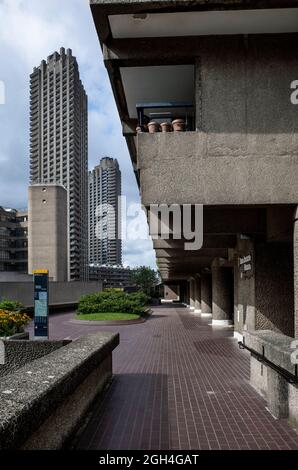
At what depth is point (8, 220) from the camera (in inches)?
4146

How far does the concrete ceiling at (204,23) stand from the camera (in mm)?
7359

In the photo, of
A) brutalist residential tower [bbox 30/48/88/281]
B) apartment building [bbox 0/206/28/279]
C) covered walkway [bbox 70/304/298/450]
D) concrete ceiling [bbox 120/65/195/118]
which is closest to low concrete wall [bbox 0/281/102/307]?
covered walkway [bbox 70/304/298/450]

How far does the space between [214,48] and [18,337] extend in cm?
843

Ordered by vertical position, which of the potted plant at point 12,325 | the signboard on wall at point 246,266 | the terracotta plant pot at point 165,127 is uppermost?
the terracotta plant pot at point 165,127

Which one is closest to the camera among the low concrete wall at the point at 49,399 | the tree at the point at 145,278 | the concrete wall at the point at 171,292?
the low concrete wall at the point at 49,399

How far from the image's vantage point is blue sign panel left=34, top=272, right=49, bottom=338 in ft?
48.9

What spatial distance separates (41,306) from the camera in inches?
591

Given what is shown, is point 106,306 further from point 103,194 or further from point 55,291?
point 103,194

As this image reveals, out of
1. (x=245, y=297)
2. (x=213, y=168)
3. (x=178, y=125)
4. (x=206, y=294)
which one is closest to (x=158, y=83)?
(x=178, y=125)

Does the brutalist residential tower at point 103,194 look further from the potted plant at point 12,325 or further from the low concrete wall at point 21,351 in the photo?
the low concrete wall at point 21,351

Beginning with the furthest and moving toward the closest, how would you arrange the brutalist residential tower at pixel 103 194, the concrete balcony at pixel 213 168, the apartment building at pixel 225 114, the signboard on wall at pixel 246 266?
the brutalist residential tower at pixel 103 194 → the signboard on wall at pixel 246 266 → the concrete balcony at pixel 213 168 → the apartment building at pixel 225 114

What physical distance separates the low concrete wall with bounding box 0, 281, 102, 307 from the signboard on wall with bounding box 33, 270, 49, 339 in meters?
16.6

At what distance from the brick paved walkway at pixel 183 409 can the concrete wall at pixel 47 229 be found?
66.2m

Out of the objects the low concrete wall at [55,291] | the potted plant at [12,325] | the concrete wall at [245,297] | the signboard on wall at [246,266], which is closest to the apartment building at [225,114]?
the concrete wall at [245,297]
